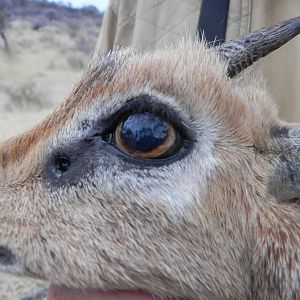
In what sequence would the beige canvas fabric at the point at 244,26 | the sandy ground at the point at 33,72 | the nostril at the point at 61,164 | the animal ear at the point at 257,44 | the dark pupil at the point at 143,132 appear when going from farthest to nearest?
the sandy ground at the point at 33,72
the beige canvas fabric at the point at 244,26
the animal ear at the point at 257,44
the nostril at the point at 61,164
the dark pupil at the point at 143,132

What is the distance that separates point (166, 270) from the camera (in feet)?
6.48

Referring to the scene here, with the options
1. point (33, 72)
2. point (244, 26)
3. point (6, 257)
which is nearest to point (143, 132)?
point (6, 257)

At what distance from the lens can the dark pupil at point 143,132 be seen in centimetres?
194

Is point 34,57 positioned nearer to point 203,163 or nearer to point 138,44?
point 138,44

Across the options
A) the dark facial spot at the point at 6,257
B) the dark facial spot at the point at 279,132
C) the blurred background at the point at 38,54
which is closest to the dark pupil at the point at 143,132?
the dark facial spot at the point at 279,132

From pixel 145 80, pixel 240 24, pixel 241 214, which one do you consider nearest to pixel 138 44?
pixel 240 24

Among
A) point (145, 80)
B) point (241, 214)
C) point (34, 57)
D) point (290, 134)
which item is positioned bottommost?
point (241, 214)

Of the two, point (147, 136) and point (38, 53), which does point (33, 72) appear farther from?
point (147, 136)

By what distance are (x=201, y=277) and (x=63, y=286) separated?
1.68ft

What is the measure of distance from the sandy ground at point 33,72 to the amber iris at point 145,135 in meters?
10.1

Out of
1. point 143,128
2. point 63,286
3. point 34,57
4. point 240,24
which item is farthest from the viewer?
point 34,57

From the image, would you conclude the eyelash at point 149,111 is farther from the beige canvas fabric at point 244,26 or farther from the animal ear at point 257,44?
the beige canvas fabric at point 244,26

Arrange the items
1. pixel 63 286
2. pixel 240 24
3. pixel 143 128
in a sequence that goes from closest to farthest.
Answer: pixel 143 128
pixel 63 286
pixel 240 24

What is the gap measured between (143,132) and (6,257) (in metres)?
0.67
